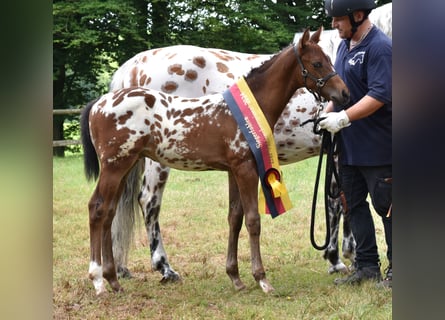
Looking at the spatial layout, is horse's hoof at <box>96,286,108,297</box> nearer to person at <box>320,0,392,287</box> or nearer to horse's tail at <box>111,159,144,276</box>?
horse's tail at <box>111,159,144,276</box>

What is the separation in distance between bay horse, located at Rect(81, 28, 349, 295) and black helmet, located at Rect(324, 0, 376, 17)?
0.19 metres

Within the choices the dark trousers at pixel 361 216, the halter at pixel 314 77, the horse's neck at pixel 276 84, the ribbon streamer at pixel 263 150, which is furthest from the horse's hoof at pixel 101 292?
the halter at pixel 314 77

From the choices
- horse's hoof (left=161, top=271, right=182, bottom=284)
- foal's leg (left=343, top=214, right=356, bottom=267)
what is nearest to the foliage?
foal's leg (left=343, top=214, right=356, bottom=267)

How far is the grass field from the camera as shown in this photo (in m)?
3.37

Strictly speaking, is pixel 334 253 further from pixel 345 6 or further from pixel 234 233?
pixel 345 6

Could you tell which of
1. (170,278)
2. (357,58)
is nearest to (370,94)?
(357,58)

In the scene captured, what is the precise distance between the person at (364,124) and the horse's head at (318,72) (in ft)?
0.40

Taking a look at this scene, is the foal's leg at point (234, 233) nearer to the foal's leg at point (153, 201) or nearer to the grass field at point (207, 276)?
the grass field at point (207, 276)

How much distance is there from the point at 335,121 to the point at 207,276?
1.62 meters
